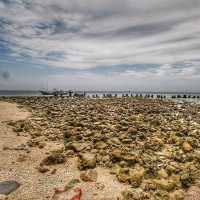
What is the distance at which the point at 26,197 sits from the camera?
8.79 metres

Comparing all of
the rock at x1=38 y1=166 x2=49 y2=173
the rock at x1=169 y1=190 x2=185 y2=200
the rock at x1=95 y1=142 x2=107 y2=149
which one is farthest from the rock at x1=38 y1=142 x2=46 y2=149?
the rock at x1=169 y1=190 x2=185 y2=200

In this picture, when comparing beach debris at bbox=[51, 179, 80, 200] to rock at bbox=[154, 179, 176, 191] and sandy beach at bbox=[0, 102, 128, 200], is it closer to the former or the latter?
sandy beach at bbox=[0, 102, 128, 200]

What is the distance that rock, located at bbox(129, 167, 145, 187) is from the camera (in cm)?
966

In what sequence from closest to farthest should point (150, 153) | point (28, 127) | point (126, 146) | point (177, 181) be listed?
1. point (177, 181)
2. point (150, 153)
3. point (126, 146)
4. point (28, 127)

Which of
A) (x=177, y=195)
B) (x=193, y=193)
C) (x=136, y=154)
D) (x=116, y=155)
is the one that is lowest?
(x=193, y=193)

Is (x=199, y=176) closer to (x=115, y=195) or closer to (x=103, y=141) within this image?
(x=115, y=195)

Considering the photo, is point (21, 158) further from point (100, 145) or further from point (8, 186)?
point (100, 145)

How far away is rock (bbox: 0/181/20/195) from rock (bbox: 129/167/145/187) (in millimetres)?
4265

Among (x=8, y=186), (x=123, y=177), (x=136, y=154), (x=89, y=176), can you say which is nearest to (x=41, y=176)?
(x=8, y=186)

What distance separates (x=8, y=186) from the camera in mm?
9391

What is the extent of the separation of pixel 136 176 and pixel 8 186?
15.6 ft

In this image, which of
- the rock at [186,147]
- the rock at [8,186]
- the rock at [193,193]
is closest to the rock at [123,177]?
the rock at [193,193]

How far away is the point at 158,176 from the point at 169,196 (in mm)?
1600

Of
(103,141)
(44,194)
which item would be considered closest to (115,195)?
(44,194)
